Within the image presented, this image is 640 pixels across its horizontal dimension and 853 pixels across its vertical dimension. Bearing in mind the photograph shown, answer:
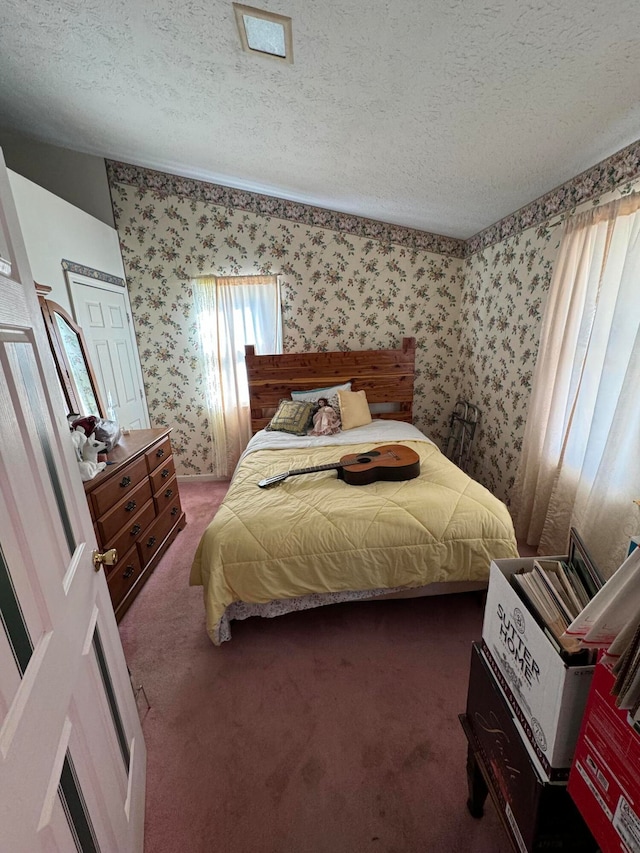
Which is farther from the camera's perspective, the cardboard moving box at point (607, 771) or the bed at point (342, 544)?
the bed at point (342, 544)

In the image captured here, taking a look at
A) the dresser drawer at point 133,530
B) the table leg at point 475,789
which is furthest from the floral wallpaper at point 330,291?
the table leg at point 475,789

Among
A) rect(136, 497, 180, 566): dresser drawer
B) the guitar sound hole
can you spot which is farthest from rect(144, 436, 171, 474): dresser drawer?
the guitar sound hole

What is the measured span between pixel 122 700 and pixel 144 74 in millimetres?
2508

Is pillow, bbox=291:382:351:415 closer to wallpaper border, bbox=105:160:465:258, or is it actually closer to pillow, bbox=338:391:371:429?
pillow, bbox=338:391:371:429

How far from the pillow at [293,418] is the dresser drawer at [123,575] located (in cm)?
136

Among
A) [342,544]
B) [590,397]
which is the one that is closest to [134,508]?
[342,544]

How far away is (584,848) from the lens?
71 cm

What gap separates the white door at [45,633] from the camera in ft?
1.59

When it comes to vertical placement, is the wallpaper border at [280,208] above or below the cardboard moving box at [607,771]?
above

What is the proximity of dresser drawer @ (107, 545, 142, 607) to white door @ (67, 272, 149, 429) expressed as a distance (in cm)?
117

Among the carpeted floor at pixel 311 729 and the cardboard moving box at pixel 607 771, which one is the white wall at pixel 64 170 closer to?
the carpeted floor at pixel 311 729

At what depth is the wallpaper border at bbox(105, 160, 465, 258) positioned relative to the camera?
9.66 ft

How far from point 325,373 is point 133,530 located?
6.69ft

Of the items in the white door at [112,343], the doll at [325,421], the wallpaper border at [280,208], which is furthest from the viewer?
the wallpaper border at [280,208]
